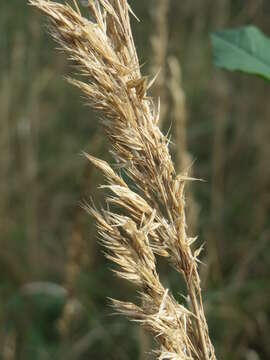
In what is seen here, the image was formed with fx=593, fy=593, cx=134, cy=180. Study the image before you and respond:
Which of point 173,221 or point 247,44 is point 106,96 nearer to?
Answer: point 173,221

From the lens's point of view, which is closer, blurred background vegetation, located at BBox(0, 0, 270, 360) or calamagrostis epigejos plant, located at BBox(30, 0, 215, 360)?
calamagrostis epigejos plant, located at BBox(30, 0, 215, 360)

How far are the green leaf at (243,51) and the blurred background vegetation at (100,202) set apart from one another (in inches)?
25.6

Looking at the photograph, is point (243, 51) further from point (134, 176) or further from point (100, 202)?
point (100, 202)

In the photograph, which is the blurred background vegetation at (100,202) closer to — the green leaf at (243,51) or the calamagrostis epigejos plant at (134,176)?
the green leaf at (243,51)

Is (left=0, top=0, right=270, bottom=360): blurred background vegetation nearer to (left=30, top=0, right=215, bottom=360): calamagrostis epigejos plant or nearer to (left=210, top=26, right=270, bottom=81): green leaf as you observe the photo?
(left=210, top=26, right=270, bottom=81): green leaf

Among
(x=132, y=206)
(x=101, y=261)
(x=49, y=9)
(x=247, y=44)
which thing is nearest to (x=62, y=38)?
(x=49, y=9)

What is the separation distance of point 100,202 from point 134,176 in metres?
1.78

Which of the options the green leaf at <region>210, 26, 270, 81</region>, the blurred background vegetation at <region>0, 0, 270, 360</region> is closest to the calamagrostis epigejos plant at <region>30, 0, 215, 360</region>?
the green leaf at <region>210, 26, 270, 81</region>

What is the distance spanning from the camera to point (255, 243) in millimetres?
2611

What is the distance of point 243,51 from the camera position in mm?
1197

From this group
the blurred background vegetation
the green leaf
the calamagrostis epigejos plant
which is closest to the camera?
the calamagrostis epigejos plant

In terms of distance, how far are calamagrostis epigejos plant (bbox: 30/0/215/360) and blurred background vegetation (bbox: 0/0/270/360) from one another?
842 mm

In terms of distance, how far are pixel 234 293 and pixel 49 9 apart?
1.81 meters

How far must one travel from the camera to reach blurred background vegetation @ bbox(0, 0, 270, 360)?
2.30m
